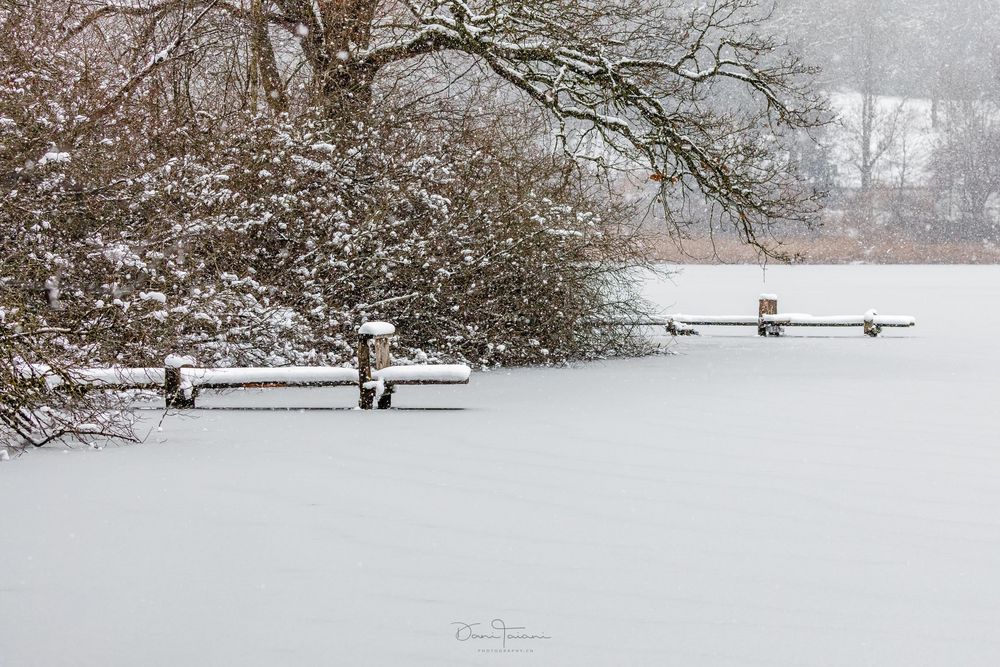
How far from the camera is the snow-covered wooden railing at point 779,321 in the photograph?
901 inches

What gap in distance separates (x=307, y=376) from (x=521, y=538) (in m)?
5.32

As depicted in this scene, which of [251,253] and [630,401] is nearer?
[630,401]

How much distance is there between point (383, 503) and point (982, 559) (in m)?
3.45

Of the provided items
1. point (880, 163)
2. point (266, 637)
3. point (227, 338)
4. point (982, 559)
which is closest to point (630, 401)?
point (227, 338)

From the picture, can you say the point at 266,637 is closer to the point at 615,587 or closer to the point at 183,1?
the point at 615,587

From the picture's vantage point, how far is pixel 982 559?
623 cm

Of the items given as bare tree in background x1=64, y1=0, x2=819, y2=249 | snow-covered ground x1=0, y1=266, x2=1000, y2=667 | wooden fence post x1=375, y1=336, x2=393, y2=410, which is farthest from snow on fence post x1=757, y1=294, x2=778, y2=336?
wooden fence post x1=375, y1=336, x2=393, y2=410

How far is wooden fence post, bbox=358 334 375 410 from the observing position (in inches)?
463

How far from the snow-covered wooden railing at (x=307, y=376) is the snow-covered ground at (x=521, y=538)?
1.12ft

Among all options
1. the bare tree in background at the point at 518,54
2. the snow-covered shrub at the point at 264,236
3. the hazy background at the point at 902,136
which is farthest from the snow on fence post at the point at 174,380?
the hazy background at the point at 902,136

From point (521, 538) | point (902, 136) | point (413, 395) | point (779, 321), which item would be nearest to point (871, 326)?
point (779, 321)

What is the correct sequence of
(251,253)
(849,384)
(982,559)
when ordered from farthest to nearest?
(849,384) → (251,253) → (982,559)

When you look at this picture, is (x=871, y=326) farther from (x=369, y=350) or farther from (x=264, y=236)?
(x=369, y=350)

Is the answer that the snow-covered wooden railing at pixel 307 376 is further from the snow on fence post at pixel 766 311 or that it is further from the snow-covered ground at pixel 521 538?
the snow on fence post at pixel 766 311
